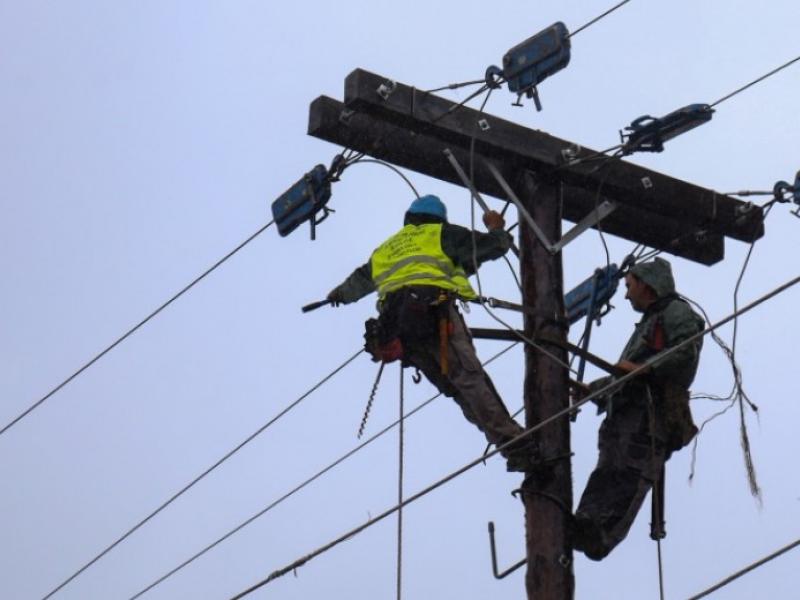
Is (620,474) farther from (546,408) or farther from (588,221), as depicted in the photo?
(588,221)

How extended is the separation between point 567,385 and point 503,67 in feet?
6.15

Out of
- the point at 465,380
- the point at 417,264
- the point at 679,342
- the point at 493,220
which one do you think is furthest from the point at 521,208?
the point at 679,342

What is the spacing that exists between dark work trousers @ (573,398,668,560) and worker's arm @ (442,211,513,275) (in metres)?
1.11

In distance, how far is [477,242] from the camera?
1127 centimetres

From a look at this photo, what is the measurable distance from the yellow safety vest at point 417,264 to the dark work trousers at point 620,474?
1.08 m

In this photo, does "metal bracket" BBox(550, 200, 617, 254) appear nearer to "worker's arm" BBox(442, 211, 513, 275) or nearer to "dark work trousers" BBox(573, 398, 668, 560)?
"worker's arm" BBox(442, 211, 513, 275)

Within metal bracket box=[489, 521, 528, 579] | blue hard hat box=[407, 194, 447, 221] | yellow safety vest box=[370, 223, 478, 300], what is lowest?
metal bracket box=[489, 521, 528, 579]

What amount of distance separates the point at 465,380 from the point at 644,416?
1.04 meters

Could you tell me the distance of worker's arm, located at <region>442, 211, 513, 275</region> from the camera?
36.7ft

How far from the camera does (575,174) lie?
37.5 feet

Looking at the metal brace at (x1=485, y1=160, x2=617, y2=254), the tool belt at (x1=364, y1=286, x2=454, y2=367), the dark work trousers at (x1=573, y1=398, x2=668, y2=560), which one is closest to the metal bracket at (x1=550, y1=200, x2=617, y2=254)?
the metal brace at (x1=485, y1=160, x2=617, y2=254)

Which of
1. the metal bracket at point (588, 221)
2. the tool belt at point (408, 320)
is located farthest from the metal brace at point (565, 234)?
the tool belt at point (408, 320)

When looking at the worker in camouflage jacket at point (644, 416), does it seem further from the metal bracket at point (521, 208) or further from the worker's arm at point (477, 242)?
the worker's arm at point (477, 242)

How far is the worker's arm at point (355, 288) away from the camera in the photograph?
1180 cm
